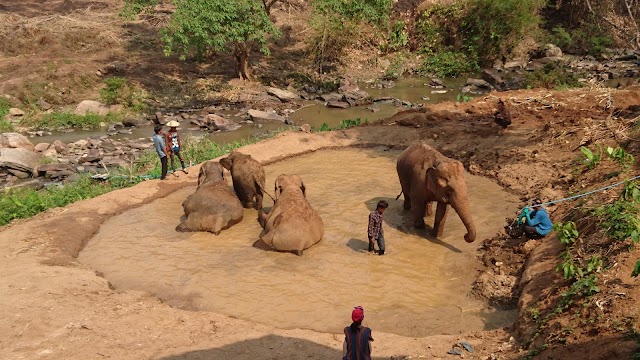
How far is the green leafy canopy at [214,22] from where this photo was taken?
24234 mm

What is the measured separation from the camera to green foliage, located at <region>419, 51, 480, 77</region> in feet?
112

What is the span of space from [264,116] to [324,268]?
51.6ft

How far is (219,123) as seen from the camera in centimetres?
2369

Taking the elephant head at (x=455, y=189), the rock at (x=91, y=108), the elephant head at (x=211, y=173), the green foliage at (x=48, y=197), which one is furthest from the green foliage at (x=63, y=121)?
the elephant head at (x=455, y=189)

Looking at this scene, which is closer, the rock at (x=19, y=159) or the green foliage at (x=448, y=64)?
the rock at (x=19, y=159)

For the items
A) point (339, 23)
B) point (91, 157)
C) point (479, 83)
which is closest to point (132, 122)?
point (91, 157)

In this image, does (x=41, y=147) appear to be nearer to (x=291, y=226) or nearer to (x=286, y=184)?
(x=286, y=184)

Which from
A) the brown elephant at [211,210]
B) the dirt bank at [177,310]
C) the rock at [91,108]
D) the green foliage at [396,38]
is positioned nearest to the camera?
the dirt bank at [177,310]

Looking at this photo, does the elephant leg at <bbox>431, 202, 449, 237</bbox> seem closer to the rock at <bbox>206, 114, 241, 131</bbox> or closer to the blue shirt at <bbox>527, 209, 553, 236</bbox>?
the blue shirt at <bbox>527, 209, 553, 236</bbox>

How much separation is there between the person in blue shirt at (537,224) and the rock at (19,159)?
1666 centimetres

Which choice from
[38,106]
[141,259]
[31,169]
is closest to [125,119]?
[38,106]

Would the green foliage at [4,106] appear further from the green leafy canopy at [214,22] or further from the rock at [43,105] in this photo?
the green leafy canopy at [214,22]

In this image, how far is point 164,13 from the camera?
35.2m

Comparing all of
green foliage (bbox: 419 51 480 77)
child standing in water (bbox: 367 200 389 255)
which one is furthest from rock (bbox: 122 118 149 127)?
green foliage (bbox: 419 51 480 77)
